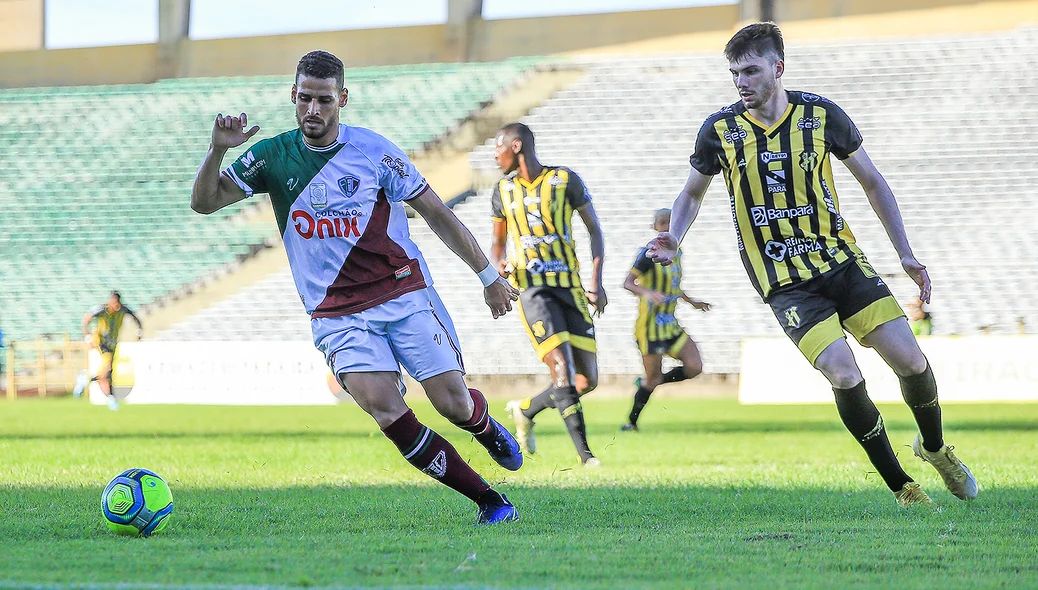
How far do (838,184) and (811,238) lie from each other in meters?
20.3

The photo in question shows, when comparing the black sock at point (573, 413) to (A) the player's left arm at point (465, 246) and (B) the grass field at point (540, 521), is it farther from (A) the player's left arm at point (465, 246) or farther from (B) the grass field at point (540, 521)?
(A) the player's left arm at point (465, 246)

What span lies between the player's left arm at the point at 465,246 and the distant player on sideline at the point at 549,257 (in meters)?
3.49

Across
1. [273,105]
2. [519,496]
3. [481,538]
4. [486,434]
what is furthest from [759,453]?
[273,105]

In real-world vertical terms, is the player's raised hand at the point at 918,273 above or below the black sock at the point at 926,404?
above

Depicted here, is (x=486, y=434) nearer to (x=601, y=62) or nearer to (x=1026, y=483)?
(x=1026, y=483)

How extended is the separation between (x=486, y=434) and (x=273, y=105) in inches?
1049

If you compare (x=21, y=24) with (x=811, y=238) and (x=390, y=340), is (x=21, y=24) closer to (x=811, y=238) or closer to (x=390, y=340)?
(x=390, y=340)

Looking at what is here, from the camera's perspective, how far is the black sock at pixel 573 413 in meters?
8.86

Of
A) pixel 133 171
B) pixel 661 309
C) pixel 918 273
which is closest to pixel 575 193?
pixel 918 273

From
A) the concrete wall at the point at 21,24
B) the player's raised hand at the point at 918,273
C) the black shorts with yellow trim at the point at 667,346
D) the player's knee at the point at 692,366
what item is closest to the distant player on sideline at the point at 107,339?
the black shorts with yellow trim at the point at 667,346

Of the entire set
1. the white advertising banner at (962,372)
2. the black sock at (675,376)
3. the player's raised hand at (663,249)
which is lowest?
the white advertising banner at (962,372)

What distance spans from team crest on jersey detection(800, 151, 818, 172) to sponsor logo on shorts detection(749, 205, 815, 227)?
0.19 meters

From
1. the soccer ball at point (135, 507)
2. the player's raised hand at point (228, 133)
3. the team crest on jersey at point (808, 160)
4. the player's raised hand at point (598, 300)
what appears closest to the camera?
the player's raised hand at point (228, 133)

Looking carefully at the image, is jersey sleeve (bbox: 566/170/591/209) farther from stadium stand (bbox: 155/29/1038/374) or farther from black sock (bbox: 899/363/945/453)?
stadium stand (bbox: 155/29/1038/374)
